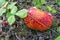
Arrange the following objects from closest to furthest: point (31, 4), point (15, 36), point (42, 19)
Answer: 1. point (42, 19)
2. point (15, 36)
3. point (31, 4)

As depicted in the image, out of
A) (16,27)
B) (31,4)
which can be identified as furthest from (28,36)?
(31,4)

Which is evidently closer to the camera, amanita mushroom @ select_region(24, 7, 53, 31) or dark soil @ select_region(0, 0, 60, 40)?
amanita mushroom @ select_region(24, 7, 53, 31)

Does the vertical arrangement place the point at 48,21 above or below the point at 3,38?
above

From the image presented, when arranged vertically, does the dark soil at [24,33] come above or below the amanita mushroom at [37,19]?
below

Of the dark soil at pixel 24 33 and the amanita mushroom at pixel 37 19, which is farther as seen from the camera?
the dark soil at pixel 24 33

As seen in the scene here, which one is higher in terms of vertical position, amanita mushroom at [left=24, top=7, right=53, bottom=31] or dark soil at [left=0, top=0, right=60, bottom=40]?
amanita mushroom at [left=24, top=7, right=53, bottom=31]

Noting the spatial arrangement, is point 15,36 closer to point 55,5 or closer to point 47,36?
point 47,36

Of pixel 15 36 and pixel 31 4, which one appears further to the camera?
pixel 31 4

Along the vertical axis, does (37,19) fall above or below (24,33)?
above
